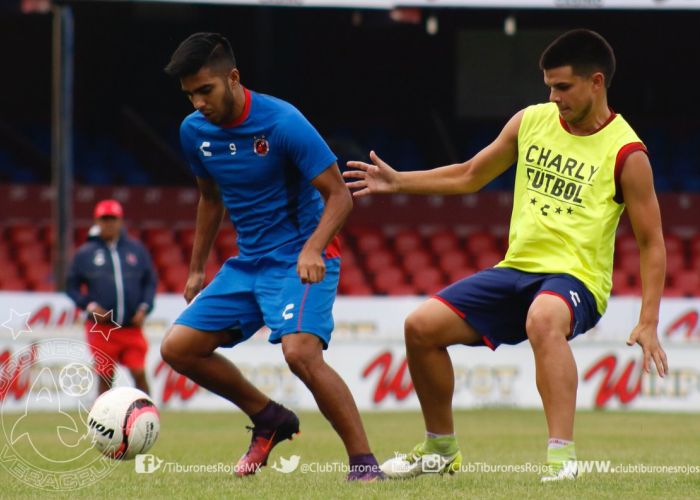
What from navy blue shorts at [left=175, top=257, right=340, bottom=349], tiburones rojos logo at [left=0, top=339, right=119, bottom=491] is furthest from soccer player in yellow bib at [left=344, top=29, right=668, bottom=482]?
tiburones rojos logo at [left=0, top=339, right=119, bottom=491]

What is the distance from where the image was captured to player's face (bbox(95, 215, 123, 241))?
499 inches

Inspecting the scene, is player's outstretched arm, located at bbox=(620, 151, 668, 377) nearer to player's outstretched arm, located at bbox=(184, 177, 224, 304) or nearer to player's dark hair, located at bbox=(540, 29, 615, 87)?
player's dark hair, located at bbox=(540, 29, 615, 87)

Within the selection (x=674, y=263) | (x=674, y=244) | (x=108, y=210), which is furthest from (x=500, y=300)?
(x=674, y=244)

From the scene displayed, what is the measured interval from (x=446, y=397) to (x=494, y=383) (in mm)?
8571

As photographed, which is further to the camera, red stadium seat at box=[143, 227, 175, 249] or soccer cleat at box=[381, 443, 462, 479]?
red stadium seat at box=[143, 227, 175, 249]

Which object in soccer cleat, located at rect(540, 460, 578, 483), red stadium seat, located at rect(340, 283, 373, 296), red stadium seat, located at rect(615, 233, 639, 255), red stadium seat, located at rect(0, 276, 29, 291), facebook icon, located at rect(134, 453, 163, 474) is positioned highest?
soccer cleat, located at rect(540, 460, 578, 483)

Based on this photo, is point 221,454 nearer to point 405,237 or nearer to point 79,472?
point 79,472

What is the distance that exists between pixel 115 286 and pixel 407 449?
4.42m

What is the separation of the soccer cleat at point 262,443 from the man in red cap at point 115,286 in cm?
568

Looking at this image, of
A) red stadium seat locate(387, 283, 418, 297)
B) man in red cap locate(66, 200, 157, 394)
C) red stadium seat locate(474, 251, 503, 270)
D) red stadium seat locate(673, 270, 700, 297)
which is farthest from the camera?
red stadium seat locate(474, 251, 503, 270)

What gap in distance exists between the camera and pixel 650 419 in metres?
13.2

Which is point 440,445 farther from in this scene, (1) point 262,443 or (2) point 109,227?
(2) point 109,227

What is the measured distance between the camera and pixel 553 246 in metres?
6.24

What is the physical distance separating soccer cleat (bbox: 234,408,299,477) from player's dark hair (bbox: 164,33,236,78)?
6.02 ft
